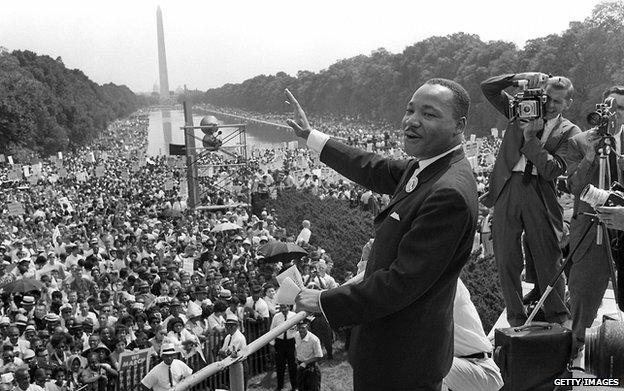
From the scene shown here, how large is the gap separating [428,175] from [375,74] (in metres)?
97.1

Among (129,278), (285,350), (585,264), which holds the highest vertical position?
(585,264)

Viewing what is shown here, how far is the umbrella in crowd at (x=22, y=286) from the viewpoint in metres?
12.2

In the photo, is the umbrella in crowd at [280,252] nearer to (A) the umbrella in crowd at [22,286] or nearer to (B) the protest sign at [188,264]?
(B) the protest sign at [188,264]

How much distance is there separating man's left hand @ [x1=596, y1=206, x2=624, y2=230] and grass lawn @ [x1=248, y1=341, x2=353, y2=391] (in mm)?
6741

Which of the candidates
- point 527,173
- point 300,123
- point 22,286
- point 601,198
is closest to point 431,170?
point 300,123

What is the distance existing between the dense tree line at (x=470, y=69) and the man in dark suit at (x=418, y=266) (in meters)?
23.5

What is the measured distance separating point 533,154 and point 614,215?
1.17 metres

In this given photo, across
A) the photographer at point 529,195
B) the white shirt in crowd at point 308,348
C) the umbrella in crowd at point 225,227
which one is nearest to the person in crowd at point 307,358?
the white shirt in crowd at point 308,348

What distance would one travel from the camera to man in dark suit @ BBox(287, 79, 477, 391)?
2.63 m

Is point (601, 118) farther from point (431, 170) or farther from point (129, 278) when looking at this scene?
point (129, 278)

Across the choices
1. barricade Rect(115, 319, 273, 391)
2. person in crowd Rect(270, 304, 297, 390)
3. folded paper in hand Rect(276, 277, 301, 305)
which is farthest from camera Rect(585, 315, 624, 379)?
person in crowd Rect(270, 304, 297, 390)

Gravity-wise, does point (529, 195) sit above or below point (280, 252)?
above

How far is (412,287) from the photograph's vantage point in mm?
2625

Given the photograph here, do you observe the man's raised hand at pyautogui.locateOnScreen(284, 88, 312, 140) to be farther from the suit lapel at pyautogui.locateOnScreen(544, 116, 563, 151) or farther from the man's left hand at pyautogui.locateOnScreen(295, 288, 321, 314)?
the suit lapel at pyautogui.locateOnScreen(544, 116, 563, 151)
